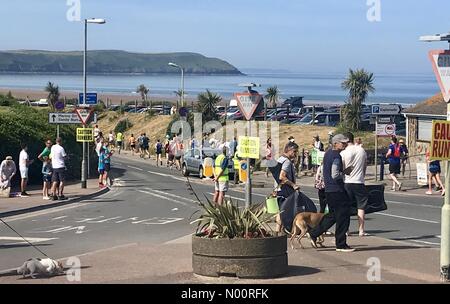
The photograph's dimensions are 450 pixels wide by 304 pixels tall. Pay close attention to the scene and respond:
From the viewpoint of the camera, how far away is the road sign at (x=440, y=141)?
416 inches

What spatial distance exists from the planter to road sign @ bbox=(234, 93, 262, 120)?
6688 millimetres

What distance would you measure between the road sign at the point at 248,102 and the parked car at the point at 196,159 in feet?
67.7

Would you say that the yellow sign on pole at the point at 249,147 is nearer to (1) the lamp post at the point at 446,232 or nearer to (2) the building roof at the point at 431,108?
(1) the lamp post at the point at 446,232

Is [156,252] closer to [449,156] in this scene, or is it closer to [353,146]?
[353,146]

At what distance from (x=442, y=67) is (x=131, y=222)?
35.2ft

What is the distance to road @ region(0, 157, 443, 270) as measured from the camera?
52.0ft

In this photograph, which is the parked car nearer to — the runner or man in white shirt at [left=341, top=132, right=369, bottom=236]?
the runner

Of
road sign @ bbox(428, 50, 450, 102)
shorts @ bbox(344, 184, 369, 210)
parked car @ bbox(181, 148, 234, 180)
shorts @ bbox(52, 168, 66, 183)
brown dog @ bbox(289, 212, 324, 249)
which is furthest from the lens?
parked car @ bbox(181, 148, 234, 180)

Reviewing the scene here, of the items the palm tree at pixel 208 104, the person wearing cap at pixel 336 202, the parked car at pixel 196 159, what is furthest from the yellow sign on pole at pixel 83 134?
the palm tree at pixel 208 104

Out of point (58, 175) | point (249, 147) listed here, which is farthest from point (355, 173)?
point (58, 175)

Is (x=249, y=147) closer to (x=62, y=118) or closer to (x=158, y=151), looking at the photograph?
(x=62, y=118)

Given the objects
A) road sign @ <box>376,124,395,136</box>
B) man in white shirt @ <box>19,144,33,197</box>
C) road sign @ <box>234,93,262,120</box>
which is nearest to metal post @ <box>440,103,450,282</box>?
road sign @ <box>234,93,262,120</box>
